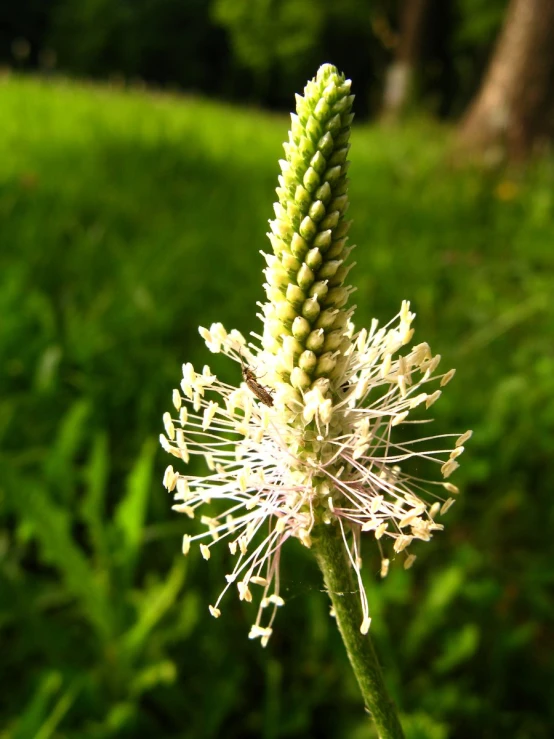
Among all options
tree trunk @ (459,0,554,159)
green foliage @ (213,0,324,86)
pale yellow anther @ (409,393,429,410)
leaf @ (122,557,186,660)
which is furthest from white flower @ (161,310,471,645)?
green foliage @ (213,0,324,86)

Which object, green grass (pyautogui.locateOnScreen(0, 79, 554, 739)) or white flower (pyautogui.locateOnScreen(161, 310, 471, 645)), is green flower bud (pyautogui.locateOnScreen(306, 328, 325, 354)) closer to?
white flower (pyautogui.locateOnScreen(161, 310, 471, 645))

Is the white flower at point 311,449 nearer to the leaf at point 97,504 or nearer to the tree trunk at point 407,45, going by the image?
the leaf at point 97,504

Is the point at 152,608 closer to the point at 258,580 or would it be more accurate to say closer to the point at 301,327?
the point at 258,580

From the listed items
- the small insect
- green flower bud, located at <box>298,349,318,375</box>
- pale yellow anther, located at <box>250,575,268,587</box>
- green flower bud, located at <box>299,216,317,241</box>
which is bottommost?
pale yellow anther, located at <box>250,575,268,587</box>

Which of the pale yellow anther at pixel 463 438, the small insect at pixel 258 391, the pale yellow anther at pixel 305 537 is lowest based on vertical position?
the pale yellow anther at pixel 305 537

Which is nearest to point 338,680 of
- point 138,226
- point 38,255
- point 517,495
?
point 517,495

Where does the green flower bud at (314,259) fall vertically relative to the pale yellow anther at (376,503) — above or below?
above

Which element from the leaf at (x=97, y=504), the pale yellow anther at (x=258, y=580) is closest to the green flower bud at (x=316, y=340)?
the pale yellow anther at (x=258, y=580)
